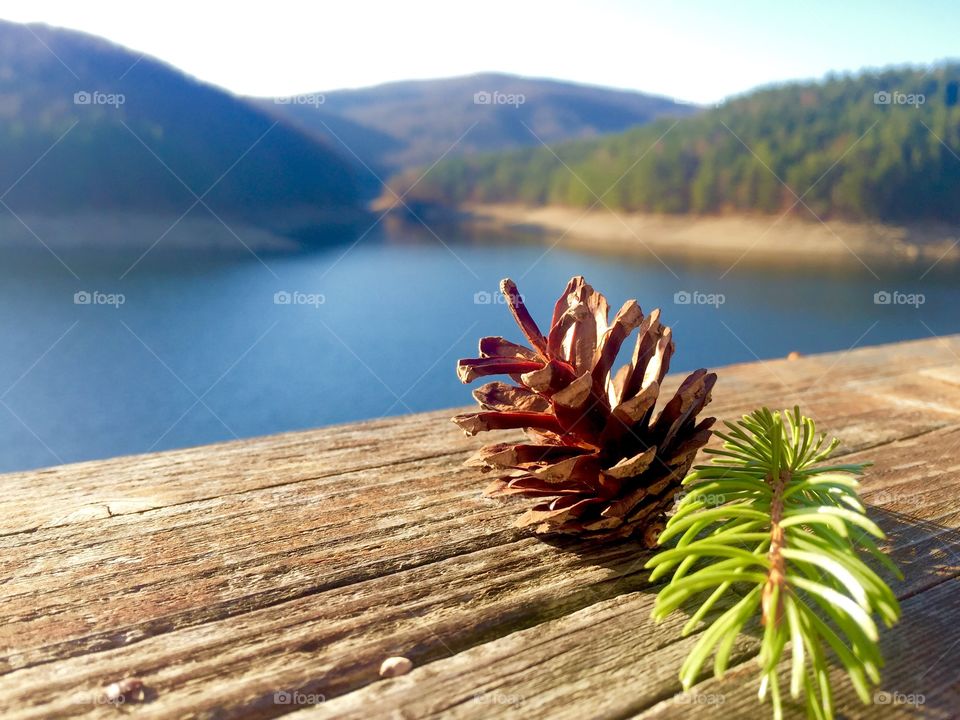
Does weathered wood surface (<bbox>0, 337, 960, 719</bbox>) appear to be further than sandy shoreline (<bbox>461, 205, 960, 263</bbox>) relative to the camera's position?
No

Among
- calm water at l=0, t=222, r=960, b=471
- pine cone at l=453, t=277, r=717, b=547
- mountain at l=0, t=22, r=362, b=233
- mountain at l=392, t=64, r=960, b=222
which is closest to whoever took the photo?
pine cone at l=453, t=277, r=717, b=547

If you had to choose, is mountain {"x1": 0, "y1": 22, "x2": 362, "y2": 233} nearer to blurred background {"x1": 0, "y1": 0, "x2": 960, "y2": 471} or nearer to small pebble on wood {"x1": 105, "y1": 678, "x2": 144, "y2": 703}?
blurred background {"x1": 0, "y1": 0, "x2": 960, "y2": 471}

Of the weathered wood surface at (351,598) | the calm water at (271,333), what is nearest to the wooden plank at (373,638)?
the weathered wood surface at (351,598)

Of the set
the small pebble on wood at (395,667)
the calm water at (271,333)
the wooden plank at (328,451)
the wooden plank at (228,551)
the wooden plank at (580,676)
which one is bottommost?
the wooden plank at (580,676)

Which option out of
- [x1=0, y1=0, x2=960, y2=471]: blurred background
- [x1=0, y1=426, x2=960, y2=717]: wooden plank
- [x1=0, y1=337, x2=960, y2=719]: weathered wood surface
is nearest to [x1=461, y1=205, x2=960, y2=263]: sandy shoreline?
[x1=0, y1=0, x2=960, y2=471]: blurred background

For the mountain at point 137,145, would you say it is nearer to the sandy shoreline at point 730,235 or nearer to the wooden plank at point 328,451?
the sandy shoreline at point 730,235

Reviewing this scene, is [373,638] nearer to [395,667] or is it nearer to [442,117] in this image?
[395,667]

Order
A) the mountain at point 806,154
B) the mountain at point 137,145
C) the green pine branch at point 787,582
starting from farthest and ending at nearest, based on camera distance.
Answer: the mountain at point 806,154 < the mountain at point 137,145 < the green pine branch at point 787,582
